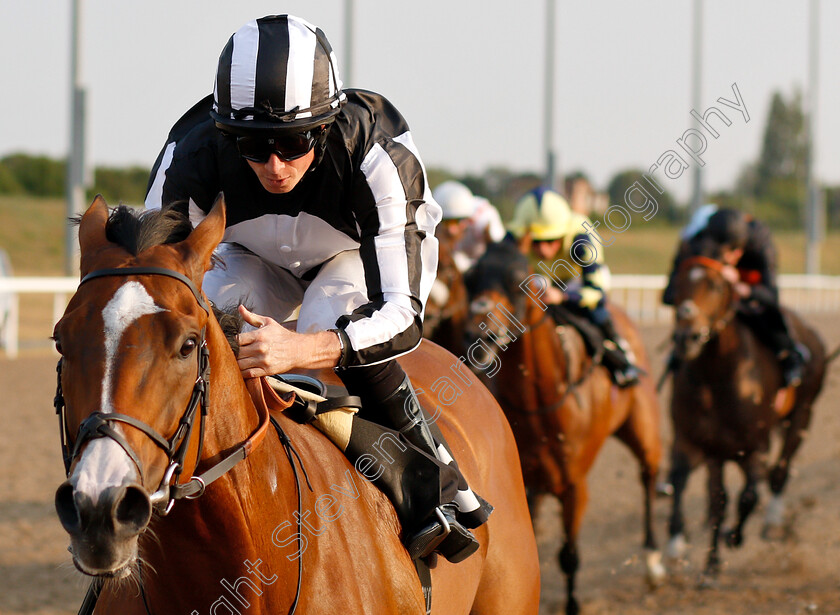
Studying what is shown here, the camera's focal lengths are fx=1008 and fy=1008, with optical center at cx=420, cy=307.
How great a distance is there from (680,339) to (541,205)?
1365 millimetres

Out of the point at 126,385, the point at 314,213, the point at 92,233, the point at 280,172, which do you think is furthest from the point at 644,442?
the point at 126,385

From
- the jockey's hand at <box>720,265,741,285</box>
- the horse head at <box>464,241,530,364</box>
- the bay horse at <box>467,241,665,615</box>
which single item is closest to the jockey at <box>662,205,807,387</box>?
the jockey's hand at <box>720,265,741,285</box>

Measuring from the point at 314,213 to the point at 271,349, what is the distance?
772 millimetres

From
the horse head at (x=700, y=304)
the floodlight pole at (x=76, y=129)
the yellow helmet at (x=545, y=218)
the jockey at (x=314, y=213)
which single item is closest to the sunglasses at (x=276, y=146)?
the jockey at (x=314, y=213)

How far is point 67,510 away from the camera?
1.79 m

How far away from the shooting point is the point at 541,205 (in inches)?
275

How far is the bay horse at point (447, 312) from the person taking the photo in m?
7.42

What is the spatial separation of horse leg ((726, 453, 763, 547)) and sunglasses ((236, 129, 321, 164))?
5.15m

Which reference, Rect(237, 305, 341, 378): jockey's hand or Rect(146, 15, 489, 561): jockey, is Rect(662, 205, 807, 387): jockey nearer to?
Rect(146, 15, 489, 561): jockey

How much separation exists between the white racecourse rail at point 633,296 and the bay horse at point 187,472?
5.82 m

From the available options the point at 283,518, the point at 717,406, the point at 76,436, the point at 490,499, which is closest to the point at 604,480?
the point at 717,406

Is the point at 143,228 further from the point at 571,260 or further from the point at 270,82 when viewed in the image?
the point at 571,260

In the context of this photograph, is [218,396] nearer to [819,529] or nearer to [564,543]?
[564,543]

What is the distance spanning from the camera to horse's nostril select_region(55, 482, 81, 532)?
69.8 inches
